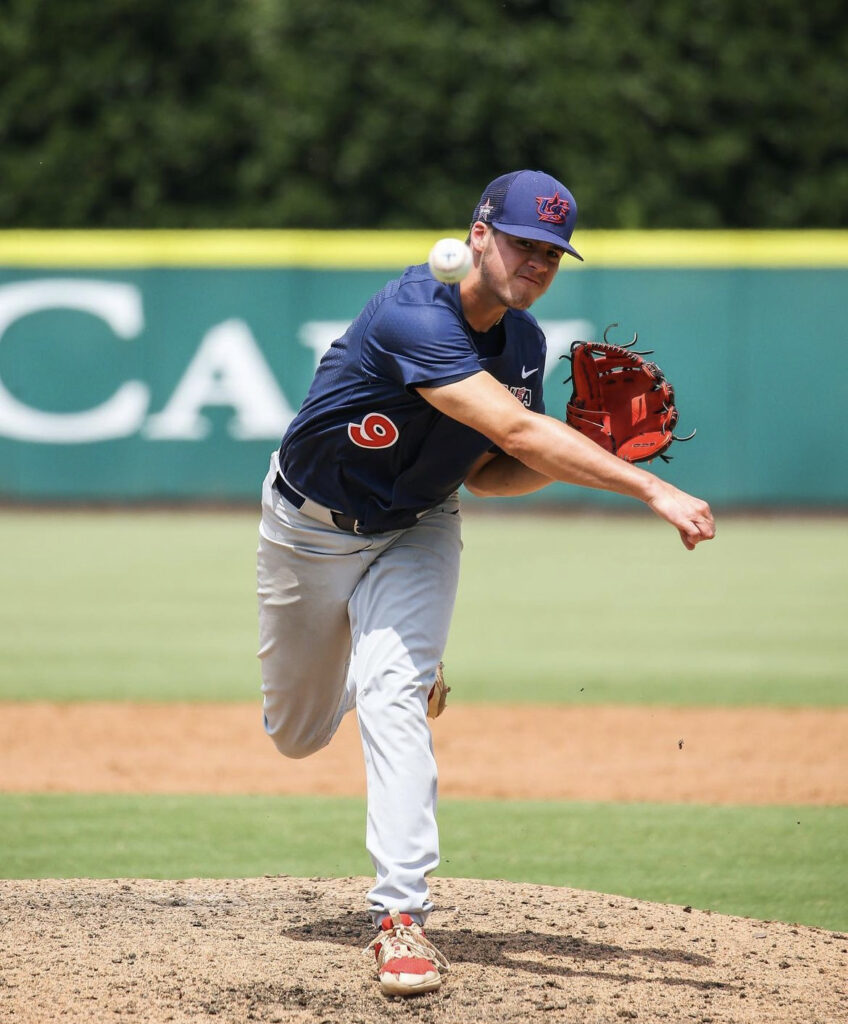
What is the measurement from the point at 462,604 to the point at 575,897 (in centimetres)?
590

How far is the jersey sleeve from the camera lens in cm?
350

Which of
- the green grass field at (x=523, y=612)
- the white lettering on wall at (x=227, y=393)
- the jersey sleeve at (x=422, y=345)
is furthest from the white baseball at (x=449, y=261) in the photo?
the white lettering on wall at (x=227, y=393)

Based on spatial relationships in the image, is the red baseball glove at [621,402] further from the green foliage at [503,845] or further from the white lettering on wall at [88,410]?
the white lettering on wall at [88,410]

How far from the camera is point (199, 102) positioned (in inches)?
750

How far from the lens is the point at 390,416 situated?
12.3 feet

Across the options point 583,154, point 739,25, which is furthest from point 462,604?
point 739,25

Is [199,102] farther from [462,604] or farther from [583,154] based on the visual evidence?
[462,604]

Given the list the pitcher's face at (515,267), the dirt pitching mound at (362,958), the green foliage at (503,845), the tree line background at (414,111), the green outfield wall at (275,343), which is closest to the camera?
the dirt pitching mound at (362,958)

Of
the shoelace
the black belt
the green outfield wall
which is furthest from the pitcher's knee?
the green outfield wall

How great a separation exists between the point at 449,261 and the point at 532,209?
0.30m

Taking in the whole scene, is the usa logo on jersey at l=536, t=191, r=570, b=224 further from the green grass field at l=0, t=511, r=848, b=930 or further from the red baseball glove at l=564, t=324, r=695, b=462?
the green grass field at l=0, t=511, r=848, b=930

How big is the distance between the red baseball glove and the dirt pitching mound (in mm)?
1265

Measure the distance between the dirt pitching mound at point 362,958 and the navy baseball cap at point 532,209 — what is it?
173cm

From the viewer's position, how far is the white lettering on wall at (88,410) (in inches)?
569
